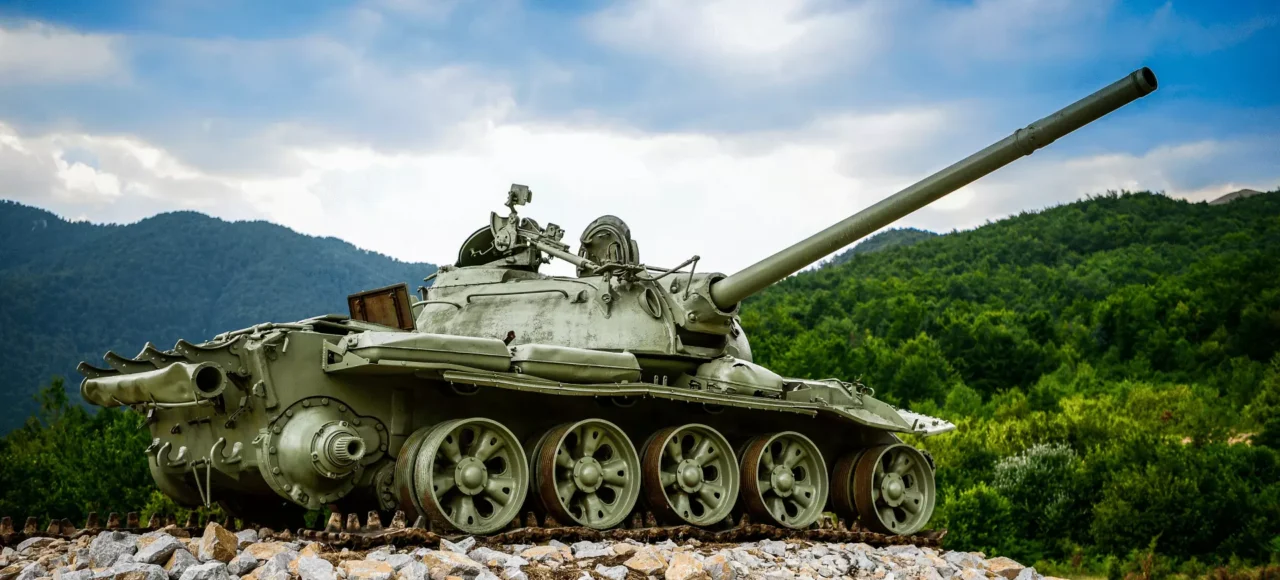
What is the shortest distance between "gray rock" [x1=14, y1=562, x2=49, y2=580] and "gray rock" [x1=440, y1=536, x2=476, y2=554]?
3.10 metres

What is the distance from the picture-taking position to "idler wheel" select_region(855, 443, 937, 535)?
50.4ft

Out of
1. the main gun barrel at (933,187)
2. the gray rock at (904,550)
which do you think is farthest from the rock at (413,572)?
the gray rock at (904,550)

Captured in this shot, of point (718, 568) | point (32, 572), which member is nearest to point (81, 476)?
point (32, 572)

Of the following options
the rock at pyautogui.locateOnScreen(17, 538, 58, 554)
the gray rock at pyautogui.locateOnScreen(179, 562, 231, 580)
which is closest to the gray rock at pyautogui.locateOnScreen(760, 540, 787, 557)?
the gray rock at pyautogui.locateOnScreen(179, 562, 231, 580)

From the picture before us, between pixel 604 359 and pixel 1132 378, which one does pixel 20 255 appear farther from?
pixel 604 359

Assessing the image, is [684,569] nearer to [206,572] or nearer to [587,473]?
[587,473]

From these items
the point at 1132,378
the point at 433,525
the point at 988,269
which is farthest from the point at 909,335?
the point at 433,525

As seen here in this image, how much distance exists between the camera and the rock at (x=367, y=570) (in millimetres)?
9164

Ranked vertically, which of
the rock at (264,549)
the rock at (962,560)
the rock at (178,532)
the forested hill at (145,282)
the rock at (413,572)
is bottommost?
the rock at (962,560)

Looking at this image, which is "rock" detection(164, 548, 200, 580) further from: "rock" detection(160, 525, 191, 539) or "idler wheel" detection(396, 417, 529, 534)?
"idler wheel" detection(396, 417, 529, 534)

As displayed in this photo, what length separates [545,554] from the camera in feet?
35.4

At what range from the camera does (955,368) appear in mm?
56156

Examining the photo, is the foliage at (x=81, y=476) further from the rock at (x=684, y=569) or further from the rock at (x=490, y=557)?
the rock at (x=684, y=569)

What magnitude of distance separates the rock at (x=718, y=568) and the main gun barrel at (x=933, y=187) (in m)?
3.94
